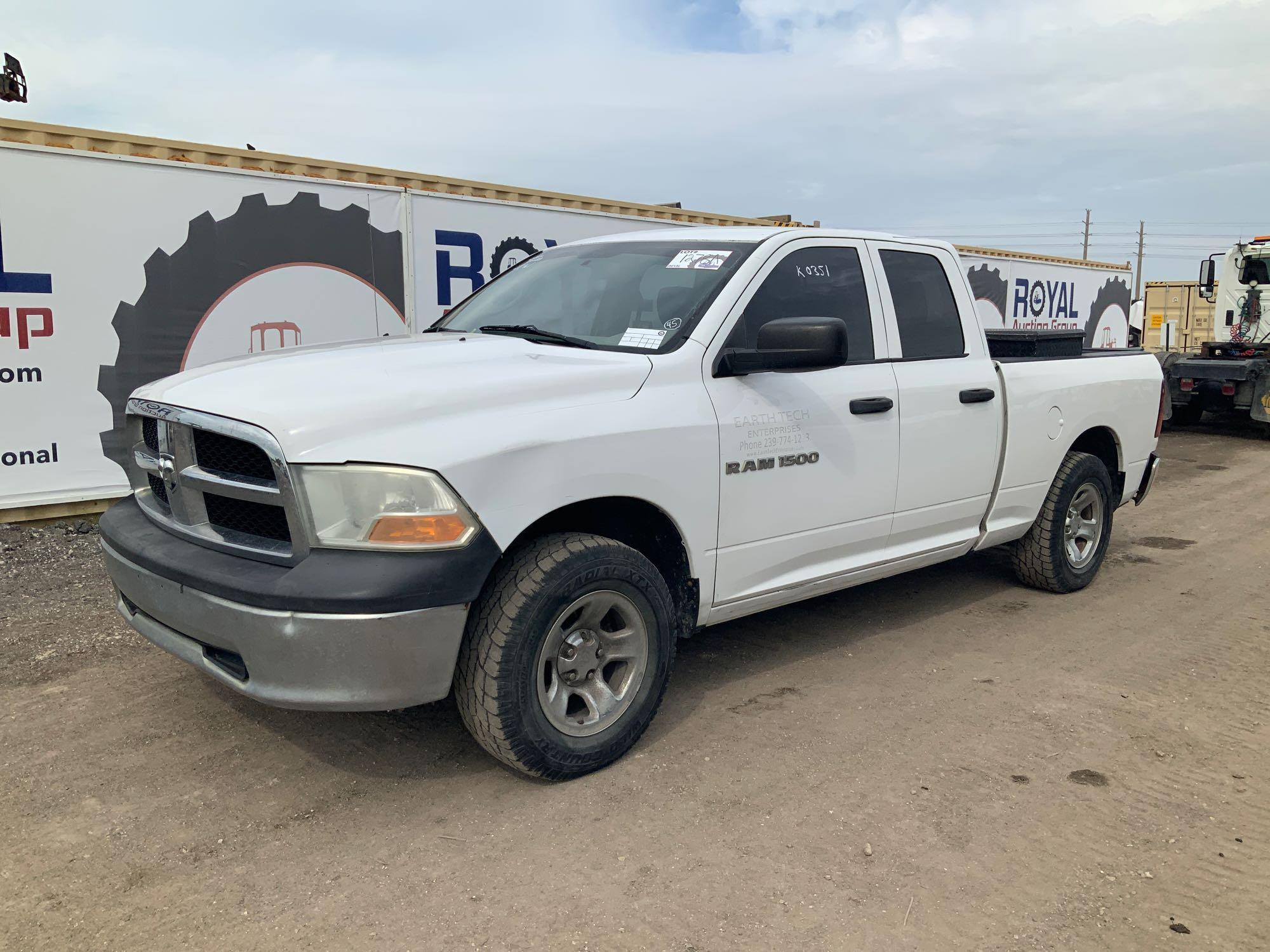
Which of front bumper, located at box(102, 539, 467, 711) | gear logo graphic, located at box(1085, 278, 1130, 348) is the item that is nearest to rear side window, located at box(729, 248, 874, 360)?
front bumper, located at box(102, 539, 467, 711)

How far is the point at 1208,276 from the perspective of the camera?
1556 cm

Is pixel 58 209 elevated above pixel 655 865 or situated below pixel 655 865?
above

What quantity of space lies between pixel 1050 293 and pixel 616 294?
1580 cm

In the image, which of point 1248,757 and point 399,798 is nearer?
point 399,798

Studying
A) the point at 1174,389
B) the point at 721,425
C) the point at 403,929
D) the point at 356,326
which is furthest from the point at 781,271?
the point at 1174,389

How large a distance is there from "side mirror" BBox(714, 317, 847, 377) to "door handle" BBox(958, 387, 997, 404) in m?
1.28

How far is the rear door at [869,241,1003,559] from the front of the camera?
184 inches

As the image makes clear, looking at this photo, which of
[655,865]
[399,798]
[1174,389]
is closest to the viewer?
[655,865]

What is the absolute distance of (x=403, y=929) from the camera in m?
2.66

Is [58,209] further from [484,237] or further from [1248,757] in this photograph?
[1248,757]

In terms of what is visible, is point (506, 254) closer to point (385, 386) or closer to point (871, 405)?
point (871, 405)

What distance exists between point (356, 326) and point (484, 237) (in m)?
1.54

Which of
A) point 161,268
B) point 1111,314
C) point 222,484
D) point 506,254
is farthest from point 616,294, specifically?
point 1111,314

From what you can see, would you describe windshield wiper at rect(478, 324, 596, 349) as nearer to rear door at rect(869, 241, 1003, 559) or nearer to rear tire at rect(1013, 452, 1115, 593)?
rear door at rect(869, 241, 1003, 559)
